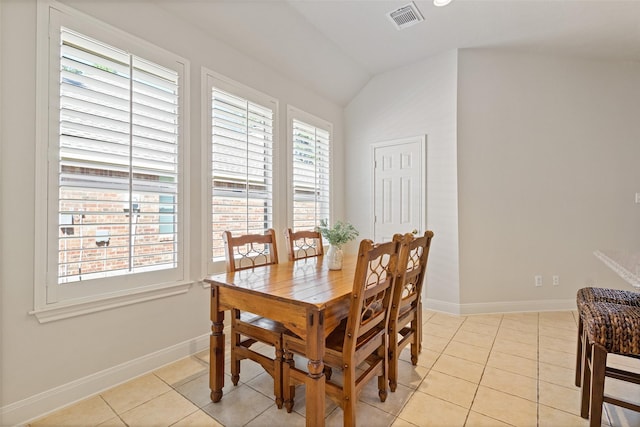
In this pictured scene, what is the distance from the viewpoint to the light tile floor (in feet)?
5.55

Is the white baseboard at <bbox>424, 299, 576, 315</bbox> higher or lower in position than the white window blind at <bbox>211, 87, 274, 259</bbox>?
lower

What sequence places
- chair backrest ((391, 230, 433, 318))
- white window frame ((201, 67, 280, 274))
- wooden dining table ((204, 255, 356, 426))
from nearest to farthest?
wooden dining table ((204, 255, 356, 426)) < chair backrest ((391, 230, 433, 318)) < white window frame ((201, 67, 280, 274))

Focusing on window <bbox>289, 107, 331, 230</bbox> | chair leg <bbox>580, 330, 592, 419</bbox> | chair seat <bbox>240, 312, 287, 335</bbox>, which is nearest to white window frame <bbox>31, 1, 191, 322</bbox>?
chair seat <bbox>240, 312, 287, 335</bbox>

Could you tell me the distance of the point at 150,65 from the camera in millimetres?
2207

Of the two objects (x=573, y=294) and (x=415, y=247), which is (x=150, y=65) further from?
(x=573, y=294)

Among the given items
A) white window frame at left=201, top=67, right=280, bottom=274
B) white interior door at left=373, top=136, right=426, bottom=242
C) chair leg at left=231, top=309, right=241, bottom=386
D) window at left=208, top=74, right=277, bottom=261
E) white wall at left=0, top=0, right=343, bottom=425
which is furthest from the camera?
white interior door at left=373, top=136, right=426, bottom=242

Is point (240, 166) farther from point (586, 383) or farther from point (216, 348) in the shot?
→ point (586, 383)

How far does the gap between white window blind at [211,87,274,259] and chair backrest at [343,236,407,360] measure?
60.7 inches

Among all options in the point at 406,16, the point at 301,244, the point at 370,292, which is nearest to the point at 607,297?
the point at 370,292

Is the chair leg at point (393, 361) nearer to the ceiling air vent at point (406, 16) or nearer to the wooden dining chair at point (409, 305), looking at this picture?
the wooden dining chair at point (409, 305)

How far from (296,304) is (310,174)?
2.54 meters

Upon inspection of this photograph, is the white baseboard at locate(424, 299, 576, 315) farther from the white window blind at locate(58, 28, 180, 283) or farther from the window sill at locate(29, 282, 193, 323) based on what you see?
the white window blind at locate(58, 28, 180, 283)

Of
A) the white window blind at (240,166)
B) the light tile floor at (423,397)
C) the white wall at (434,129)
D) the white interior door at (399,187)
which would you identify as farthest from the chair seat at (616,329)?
the white window blind at (240,166)

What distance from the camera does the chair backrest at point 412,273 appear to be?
1.86 metres
